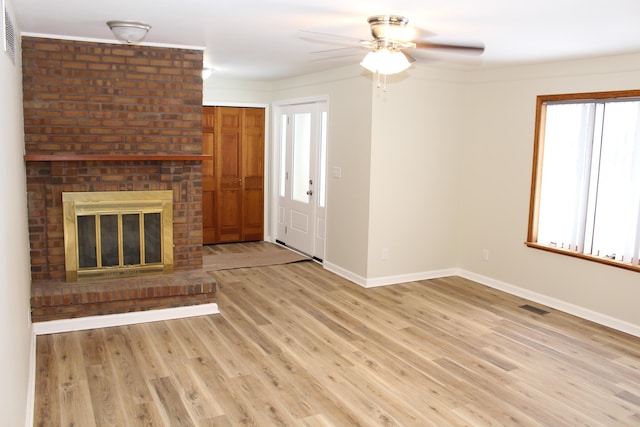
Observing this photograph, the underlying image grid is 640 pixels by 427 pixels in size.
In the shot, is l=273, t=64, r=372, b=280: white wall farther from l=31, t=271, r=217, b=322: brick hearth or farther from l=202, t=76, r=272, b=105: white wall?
l=31, t=271, r=217, b=322: brick hearth

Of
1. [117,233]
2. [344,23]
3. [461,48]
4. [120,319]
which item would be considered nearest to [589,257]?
[461,48]

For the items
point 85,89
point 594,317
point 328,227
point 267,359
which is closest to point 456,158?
point 328,227

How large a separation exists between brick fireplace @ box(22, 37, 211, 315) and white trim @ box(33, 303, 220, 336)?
365mm

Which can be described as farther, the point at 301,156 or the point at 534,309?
the point at 301,156

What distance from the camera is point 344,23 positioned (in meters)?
3.52

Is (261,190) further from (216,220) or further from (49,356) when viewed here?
(49,356)

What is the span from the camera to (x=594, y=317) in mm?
4727

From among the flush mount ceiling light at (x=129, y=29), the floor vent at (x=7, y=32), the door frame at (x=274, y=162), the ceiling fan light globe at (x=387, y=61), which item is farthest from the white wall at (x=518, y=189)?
A: the floor vent at (x=7, y=32)

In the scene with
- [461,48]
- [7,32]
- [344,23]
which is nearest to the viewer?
[7,32]

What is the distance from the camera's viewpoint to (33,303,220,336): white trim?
4.11 metres

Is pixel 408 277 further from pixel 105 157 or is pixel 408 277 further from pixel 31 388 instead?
pixel 31 388

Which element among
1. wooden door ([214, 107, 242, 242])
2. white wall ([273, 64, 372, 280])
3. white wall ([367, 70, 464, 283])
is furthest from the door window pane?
white wall ([367, 70, 464, 283])

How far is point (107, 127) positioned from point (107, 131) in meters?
0.03

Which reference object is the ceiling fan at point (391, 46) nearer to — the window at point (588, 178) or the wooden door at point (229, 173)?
the window at point (588, 178)
